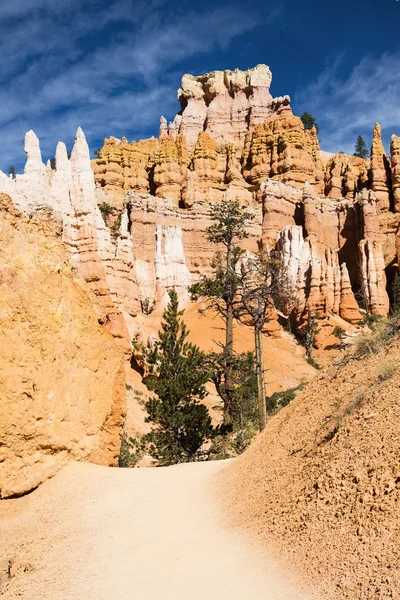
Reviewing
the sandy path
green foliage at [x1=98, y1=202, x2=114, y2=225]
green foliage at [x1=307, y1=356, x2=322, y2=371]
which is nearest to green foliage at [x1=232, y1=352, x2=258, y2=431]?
the sandy path

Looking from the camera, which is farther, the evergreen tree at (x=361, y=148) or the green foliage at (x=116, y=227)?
the evergreen tree at (x=361, y=148)

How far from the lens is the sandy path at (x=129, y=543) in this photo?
4.33 m

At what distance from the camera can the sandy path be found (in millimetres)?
4328

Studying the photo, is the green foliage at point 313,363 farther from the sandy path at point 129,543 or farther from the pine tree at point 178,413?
the sandy path at point 129,543

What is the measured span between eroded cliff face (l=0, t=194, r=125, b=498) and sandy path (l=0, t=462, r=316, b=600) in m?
0.58

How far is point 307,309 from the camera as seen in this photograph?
4731cm

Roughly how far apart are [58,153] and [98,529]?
3519 cm

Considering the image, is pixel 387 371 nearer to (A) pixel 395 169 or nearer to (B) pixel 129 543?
(B) pixel 129 543

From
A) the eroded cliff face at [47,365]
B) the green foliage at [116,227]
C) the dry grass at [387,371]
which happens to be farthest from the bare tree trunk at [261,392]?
the green foliage at [116,227]

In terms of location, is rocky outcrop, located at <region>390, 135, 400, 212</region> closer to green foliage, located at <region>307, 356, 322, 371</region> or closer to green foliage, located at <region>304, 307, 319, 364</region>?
green foliage, located at <region>304, 307, 319, 364</region>

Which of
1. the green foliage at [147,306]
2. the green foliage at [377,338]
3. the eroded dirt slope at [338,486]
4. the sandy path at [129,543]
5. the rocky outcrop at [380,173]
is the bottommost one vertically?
the sandy path at [129,543]

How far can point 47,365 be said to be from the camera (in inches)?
328

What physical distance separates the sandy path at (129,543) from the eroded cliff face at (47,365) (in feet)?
1.91

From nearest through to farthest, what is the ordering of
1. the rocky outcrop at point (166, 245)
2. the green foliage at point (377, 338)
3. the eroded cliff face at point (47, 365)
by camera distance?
1. the eroded cliff face at point (47, 365)
2. the green foliage at point (377, 338)
3. the rocky outcrop at point (166, 245)
